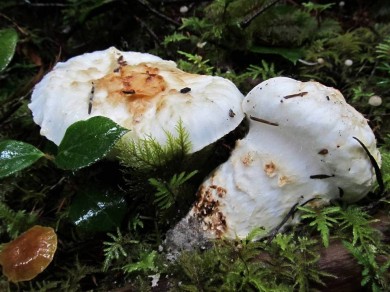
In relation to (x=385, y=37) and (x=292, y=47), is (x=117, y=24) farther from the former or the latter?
(x=385, y=37)

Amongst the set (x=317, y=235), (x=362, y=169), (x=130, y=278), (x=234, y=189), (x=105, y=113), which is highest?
(x=105, y=113)

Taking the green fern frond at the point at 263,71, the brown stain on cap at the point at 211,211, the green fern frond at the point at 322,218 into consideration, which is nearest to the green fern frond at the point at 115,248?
the brown stain on cap at the point at 211,211

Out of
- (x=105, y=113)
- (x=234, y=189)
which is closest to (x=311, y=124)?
(x=234, y=189)

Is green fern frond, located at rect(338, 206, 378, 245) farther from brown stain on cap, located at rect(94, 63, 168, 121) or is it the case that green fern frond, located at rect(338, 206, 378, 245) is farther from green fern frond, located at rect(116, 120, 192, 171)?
brown stain on cap, located at rect(94, 63, 168, 121)

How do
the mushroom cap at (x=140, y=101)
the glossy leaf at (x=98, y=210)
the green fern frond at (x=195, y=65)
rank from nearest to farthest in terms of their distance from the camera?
1. the mushroom cap at (x=140, y=101)
2. the glossy leaf at (x=98, y=210)
3. the green fern frond at (x=195, y=65)

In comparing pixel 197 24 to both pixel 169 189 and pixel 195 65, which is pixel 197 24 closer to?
pixel 195 65

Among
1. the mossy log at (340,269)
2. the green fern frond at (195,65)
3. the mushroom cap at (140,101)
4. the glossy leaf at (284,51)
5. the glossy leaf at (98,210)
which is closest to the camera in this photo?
the mossy log at (340,269)

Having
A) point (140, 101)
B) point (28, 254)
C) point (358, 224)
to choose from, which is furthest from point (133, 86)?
point (358, 224)

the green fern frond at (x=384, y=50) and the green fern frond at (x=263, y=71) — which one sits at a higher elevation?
the green fern frond at (x=384, y=50)

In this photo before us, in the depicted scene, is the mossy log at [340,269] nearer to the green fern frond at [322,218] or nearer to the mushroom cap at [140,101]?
the green fern frond at [322,218]
